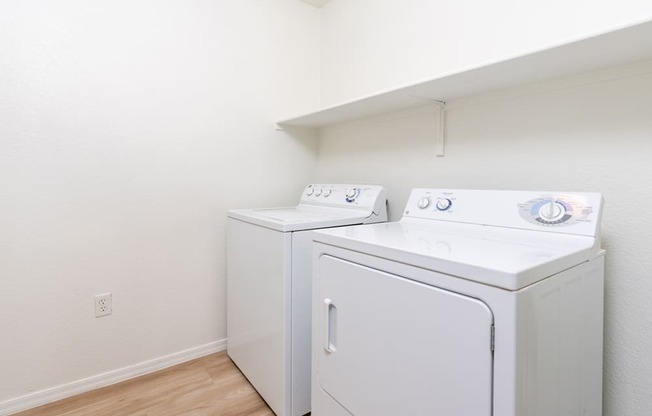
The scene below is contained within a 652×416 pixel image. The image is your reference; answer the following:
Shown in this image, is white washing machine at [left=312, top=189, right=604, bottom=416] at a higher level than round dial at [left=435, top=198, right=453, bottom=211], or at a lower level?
lower

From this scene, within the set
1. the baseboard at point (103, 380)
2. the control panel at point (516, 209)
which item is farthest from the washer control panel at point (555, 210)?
the baseboard at point (103, 380)

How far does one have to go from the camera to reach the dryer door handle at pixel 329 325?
1146 millimetres

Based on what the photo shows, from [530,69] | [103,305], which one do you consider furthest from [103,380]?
[530,69]

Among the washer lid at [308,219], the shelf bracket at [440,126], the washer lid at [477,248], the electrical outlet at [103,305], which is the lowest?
the electrical outlet at [103,305]

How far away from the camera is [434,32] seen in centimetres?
163

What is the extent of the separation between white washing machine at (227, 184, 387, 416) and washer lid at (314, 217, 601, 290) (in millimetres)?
253

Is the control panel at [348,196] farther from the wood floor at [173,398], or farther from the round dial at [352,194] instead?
the wood floor at [173,398]

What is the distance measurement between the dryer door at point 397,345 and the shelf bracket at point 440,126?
0.83m

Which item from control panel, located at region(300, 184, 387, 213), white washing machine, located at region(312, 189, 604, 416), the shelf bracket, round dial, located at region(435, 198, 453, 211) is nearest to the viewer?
white washing machine, located at region(312, 189, 604, 416)

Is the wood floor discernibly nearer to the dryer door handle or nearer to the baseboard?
the baseboard

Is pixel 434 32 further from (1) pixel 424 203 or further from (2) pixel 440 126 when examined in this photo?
(1) pixel 424 203

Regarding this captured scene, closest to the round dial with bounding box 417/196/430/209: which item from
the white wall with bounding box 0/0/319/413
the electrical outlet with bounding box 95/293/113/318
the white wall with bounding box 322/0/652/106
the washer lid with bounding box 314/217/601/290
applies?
the washer lid with bounding box 314/217/601/290

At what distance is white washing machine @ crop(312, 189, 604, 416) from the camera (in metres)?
0.71

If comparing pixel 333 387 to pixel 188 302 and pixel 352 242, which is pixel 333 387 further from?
Answer: pixel 188 302
